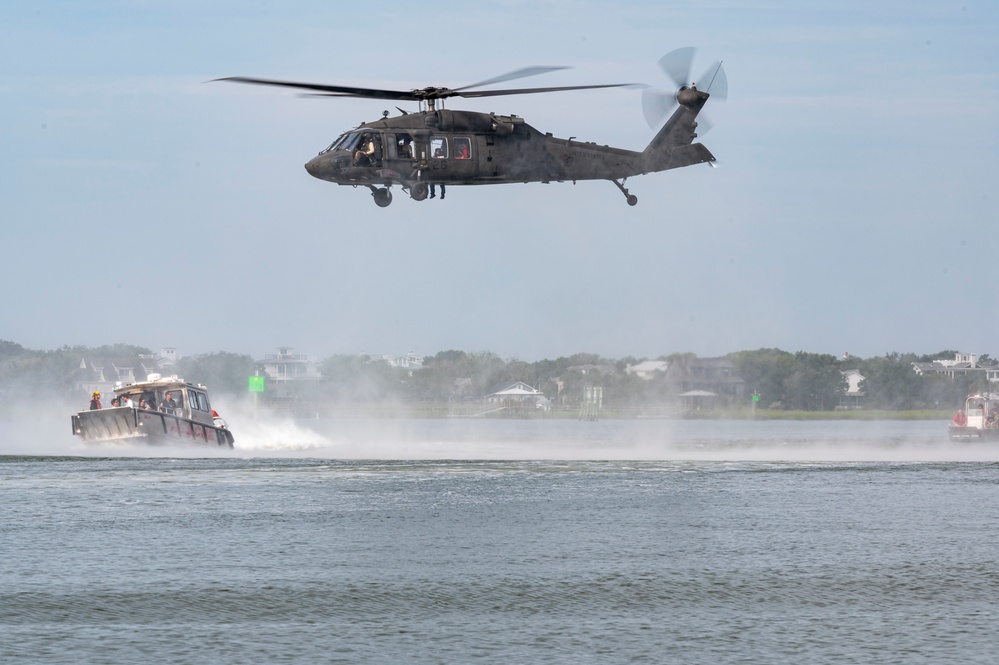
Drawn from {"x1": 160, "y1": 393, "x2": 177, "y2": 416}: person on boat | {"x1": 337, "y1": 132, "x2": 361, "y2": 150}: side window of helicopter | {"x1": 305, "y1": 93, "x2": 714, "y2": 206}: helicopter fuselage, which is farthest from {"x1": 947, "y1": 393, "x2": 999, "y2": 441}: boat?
{"x1": 337, "y1": 132, "x2": 361, "y2": 150}: side window of helicopter

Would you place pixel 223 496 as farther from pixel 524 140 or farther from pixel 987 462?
pixel 987 462

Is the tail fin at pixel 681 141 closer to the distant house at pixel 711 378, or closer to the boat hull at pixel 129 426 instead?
the boat hull at pixel 129 426

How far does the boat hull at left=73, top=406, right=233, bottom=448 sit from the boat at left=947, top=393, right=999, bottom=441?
44.1 metres

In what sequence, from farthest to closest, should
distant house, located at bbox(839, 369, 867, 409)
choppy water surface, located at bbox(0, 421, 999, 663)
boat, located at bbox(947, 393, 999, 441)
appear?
distant house, located at bbox(839, 369, 867, 409), boat, located at bbox(947, 393, 999, 441), choppy water surface, located at bbox(0, 421, 999, 663)

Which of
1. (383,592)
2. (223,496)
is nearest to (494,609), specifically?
(383,592)

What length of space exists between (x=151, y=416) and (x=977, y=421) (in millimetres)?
46337

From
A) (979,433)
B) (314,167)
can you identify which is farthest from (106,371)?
(314,167)

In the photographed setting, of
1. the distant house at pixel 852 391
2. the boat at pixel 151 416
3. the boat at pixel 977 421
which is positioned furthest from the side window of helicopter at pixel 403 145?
the distant house at pixel 852 391

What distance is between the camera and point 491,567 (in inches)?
951

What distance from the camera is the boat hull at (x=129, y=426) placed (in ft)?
158

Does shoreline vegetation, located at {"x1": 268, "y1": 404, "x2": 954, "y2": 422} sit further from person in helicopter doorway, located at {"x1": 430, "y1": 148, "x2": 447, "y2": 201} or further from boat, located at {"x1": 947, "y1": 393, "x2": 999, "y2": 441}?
person in helicopter doorway, located at {"x1": 430, "y1": 148, "x2": 447, "y2": 201}

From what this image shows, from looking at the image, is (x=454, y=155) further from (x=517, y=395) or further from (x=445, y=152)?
(x=517, y=395)

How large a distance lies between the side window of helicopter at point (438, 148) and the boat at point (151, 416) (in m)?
19.6

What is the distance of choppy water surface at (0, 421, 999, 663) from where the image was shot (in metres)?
17.6
